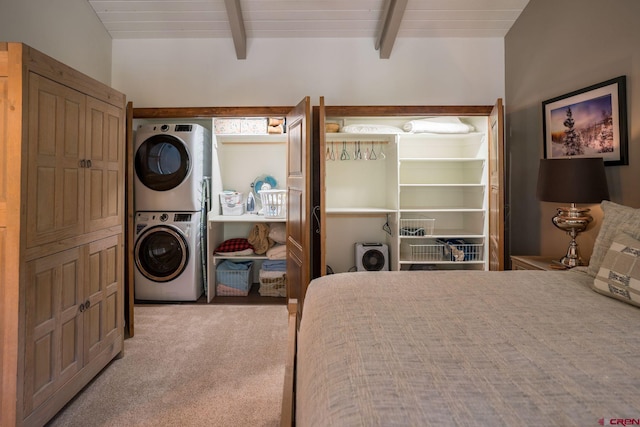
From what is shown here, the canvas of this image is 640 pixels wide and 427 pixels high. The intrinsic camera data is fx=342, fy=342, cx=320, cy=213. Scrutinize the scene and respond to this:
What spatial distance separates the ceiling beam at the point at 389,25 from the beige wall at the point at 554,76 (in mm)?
1208

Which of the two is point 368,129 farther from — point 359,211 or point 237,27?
point 237,27

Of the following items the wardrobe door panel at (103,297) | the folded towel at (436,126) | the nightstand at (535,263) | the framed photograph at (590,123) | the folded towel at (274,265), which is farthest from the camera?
the folded towel at (274,265)

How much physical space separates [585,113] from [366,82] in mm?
1933

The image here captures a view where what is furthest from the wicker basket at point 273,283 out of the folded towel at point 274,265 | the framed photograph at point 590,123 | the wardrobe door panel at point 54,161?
the framed photograph at point 590,123

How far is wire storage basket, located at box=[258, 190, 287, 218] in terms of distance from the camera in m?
3.61

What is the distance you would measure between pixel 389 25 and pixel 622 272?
2.74m

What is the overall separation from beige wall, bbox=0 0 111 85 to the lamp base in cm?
402

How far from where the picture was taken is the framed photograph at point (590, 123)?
2.22 m

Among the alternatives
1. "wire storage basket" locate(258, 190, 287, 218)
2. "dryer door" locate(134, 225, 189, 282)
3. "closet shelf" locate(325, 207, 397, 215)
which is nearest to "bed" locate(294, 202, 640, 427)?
"closet shelf" locate(325, 207, 397, 215)

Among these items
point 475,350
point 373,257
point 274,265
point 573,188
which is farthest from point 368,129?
point 475,350

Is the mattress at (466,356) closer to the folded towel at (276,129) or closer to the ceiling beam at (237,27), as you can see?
the folded towel at (276,129)

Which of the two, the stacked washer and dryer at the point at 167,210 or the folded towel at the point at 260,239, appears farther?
the folded towel at the point at 260,239

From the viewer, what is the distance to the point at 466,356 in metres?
0.86

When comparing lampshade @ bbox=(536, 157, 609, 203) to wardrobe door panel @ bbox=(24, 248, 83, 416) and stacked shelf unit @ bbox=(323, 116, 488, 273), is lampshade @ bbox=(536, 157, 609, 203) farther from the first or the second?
wardrobe door panel @ bbox=(24, 248, 83, 416)
